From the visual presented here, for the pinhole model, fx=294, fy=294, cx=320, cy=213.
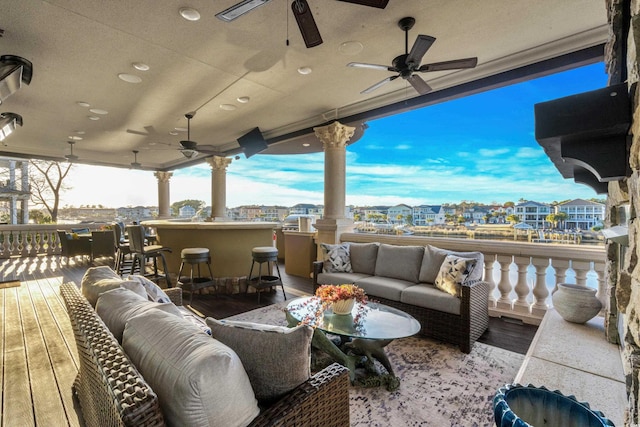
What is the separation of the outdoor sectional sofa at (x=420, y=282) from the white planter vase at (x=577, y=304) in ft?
2.33

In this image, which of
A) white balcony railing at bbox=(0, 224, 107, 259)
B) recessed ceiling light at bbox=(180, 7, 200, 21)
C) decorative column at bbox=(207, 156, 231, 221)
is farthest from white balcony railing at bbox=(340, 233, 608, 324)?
white balcony railing at bbox=(0, 224, 107, 259)

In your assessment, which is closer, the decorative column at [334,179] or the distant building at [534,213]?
the distant building at [534,213]

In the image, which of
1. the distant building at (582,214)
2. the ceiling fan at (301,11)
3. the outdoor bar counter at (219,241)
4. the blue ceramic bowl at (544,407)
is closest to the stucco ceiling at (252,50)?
the ceiling fan at (301,11)

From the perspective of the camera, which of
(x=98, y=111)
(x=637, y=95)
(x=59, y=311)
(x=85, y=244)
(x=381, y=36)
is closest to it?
(x=637, y=95)

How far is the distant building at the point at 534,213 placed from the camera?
368 cm

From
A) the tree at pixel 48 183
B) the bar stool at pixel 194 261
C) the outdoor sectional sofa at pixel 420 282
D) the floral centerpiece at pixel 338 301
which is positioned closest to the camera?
the floral centerpiece at pixel 338 301

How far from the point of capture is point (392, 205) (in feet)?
19.0

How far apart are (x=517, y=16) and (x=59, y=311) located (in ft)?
17.2

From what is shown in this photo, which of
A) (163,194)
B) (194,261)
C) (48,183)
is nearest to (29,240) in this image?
(48,183)

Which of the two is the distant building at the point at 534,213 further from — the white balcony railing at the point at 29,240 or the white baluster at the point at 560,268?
the white balcony railing at the point at 29,240

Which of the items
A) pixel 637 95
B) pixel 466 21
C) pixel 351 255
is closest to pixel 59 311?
pixel 351 255

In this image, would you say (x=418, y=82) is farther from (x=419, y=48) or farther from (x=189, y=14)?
(x=189, y=14)

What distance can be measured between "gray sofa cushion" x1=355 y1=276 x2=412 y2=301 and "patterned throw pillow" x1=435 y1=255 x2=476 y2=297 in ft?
1.41

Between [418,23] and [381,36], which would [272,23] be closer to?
[381,36]
